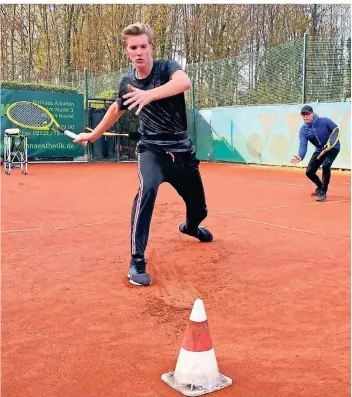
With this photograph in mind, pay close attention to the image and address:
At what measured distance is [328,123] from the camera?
9164mm

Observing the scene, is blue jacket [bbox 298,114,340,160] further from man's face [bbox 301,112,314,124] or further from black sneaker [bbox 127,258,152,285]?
black sneaker [bbox 127,258,152,285]

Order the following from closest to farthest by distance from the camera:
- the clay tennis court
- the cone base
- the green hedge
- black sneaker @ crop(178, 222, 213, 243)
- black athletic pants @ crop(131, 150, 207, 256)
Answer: the cone base
the clay tennis court
black athletic pants @ crop(131, 150, 207, 256)
black sneaker @ crop(178, 222, 213, 243)
the green hedge

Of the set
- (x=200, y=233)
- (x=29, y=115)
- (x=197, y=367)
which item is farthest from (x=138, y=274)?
(x=29, y=115)

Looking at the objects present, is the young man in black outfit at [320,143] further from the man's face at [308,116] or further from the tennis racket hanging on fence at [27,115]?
the tennis racket hanging on fence at [27,115]

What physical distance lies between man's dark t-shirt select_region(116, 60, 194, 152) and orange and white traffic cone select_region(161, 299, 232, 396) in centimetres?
216

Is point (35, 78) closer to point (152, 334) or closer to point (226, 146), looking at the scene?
point (226, 146)

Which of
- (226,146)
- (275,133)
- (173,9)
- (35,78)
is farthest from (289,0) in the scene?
(35,78)

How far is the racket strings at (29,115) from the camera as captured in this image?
1636 cm

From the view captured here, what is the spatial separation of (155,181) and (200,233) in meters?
1.30

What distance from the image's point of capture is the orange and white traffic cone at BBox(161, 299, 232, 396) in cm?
234

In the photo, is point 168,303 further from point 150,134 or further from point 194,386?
point 150,134

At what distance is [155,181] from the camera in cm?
423

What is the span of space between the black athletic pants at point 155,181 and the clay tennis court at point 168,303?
0.43 m

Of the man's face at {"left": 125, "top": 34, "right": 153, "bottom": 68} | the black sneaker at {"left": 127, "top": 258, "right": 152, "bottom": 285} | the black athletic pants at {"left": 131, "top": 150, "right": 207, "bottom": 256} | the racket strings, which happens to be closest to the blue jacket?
the black athletic pants at {"left": 131, "top": 150, "right": 207, "bottom": 256}
